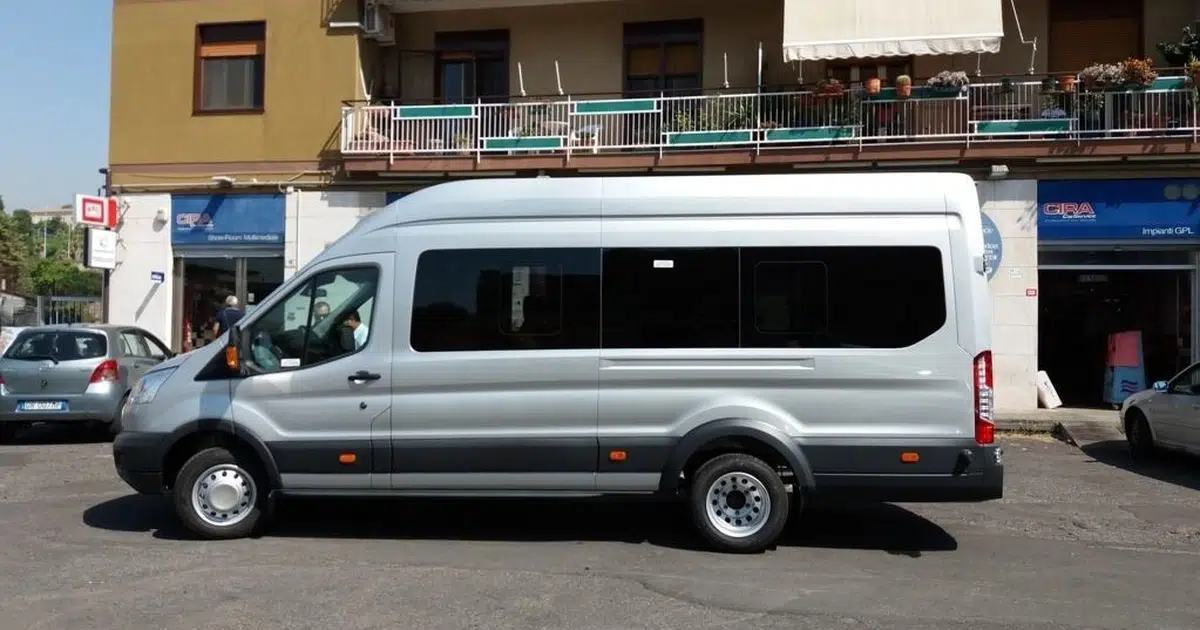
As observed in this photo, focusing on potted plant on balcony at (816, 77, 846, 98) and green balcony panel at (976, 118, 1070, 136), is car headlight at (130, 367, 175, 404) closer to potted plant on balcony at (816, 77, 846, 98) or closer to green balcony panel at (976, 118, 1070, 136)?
potted plant on balcony at (816, 77, 846, 98)

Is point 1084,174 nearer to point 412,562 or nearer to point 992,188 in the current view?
point 992,188

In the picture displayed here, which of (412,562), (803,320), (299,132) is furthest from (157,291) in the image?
(803,320)

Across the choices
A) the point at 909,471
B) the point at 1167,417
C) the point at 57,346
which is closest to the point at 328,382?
the point at 909,471

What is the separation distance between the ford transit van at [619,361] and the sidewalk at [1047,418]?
27.1 ft

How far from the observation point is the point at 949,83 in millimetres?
15188

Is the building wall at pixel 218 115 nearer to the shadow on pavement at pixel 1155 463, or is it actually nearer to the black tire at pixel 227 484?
the black tire at pixel 227 484

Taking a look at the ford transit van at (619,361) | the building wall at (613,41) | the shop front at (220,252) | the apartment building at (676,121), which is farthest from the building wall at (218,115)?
the ford transit van at (619,361)

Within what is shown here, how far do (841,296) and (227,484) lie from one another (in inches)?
185

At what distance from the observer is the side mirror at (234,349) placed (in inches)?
271

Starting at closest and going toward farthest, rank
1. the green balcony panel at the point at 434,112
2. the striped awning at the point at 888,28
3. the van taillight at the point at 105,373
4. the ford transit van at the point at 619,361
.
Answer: the ford transit van at the point at 619,361, the van taillight at the point at 105,373, the striped awning at the point at 888,28, the green balcony panel at the point at 434,112

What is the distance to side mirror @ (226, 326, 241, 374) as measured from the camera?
6887mm

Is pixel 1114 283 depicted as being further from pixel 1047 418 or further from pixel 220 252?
pixel 220 252

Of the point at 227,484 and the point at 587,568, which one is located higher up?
the point at 227,484

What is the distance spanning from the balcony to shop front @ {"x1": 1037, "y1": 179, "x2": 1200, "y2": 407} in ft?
2.85
